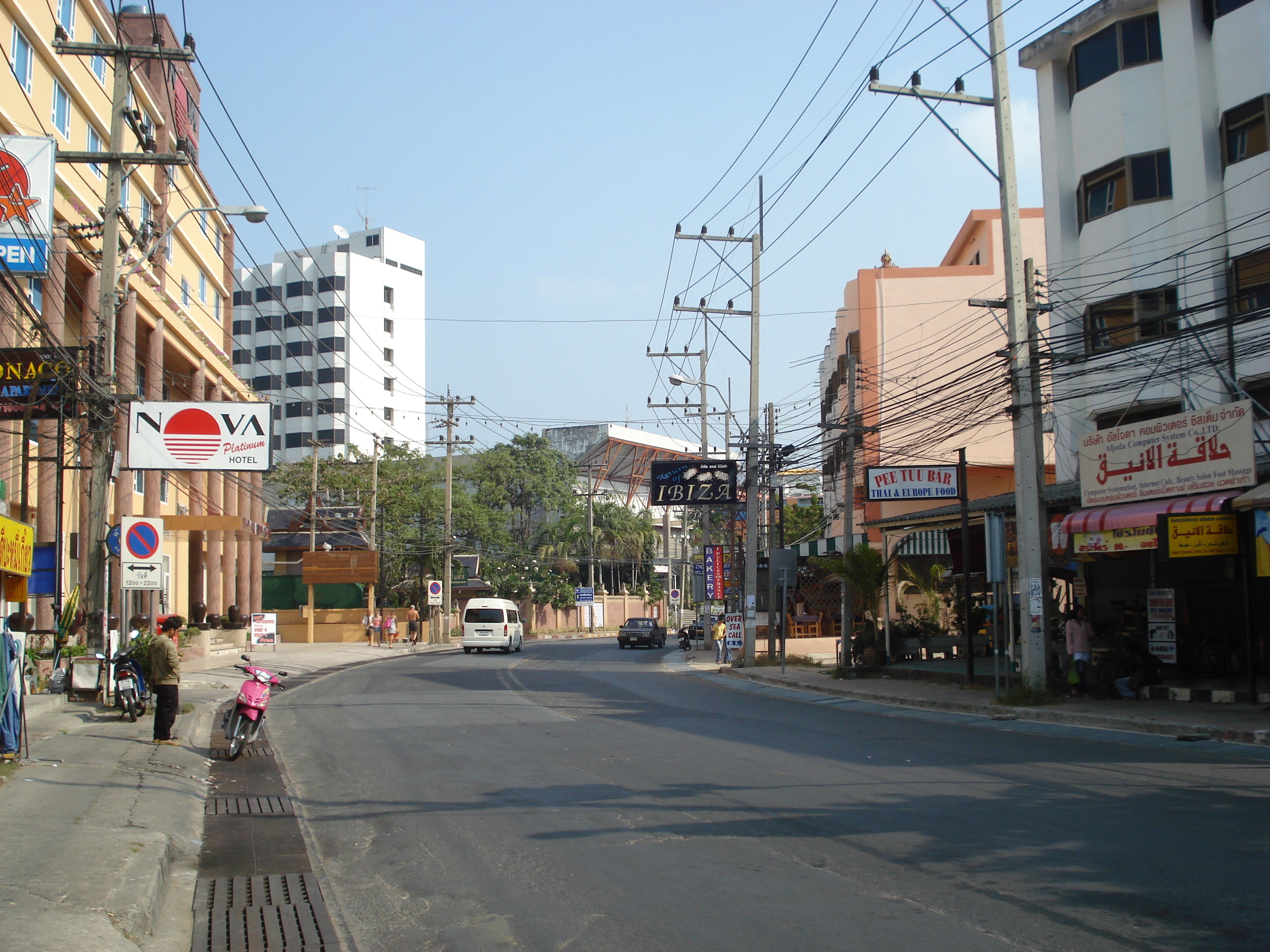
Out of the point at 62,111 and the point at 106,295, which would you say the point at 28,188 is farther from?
the point at 62,111

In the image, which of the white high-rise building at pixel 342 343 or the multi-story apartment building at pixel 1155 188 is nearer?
the multi-story apartment building at pixel 1155 188

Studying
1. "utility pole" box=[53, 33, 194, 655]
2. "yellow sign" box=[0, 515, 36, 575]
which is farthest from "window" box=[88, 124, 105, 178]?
"yellow sign" box=[0, 515, 36, 575]

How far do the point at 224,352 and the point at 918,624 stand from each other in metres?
32.0

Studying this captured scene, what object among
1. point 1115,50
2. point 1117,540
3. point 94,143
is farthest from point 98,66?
point 1117,540

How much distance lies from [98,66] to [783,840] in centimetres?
3461

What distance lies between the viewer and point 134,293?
22.2 m

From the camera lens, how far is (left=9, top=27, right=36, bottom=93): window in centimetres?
2673

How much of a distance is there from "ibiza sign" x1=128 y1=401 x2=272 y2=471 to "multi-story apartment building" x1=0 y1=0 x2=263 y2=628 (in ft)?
3.75

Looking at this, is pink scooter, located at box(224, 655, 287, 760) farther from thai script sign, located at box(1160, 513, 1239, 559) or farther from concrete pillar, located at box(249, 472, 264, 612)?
concrete pillar, located at box(249, 472, 264, 612)

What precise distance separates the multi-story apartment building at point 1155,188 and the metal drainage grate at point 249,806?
17026 mm

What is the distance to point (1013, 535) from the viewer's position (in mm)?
26547

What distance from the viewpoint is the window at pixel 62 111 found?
29719 millimetres

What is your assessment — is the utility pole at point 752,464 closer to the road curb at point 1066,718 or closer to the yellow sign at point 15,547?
the road curb at point 1066,718

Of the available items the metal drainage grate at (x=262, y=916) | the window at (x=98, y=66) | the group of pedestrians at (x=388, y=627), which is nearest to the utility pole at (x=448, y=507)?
the group of pedestrians at (x=388, y=627)
